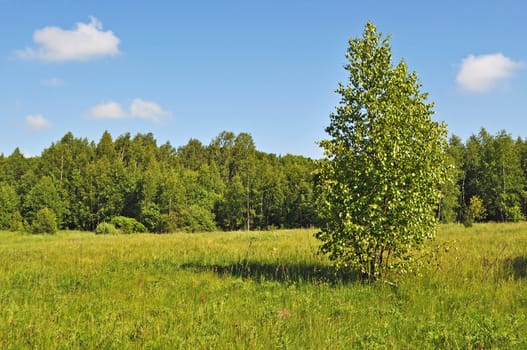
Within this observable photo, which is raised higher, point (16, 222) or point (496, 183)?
point (496, 183)

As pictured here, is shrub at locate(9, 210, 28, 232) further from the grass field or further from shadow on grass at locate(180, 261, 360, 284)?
shadow on grass at locate(180, 261, 360, 284)

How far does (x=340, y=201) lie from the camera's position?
9508 mm

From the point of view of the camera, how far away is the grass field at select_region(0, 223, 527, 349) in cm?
584

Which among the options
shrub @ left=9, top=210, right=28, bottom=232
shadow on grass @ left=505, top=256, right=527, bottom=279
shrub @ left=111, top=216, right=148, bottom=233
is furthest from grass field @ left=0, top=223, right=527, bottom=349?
shrub @ left=9, top=210, right=28, bottom=232

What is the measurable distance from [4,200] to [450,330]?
89.6 m

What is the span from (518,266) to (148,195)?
73.0m

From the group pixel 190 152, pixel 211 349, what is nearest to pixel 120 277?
pixel 211 349

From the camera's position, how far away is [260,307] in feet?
25.3

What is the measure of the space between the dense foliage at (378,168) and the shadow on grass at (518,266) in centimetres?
267

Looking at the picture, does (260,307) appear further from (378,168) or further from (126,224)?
(126,224)

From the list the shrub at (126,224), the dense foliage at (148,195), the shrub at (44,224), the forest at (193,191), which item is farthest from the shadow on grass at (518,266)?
the shrub at (44,224)

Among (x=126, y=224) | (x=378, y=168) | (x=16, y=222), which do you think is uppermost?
(x=378, y=168)

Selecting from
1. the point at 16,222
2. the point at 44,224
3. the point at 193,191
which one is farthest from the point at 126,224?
the point at 16,222

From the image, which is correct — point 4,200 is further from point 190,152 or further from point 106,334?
point 106,334
